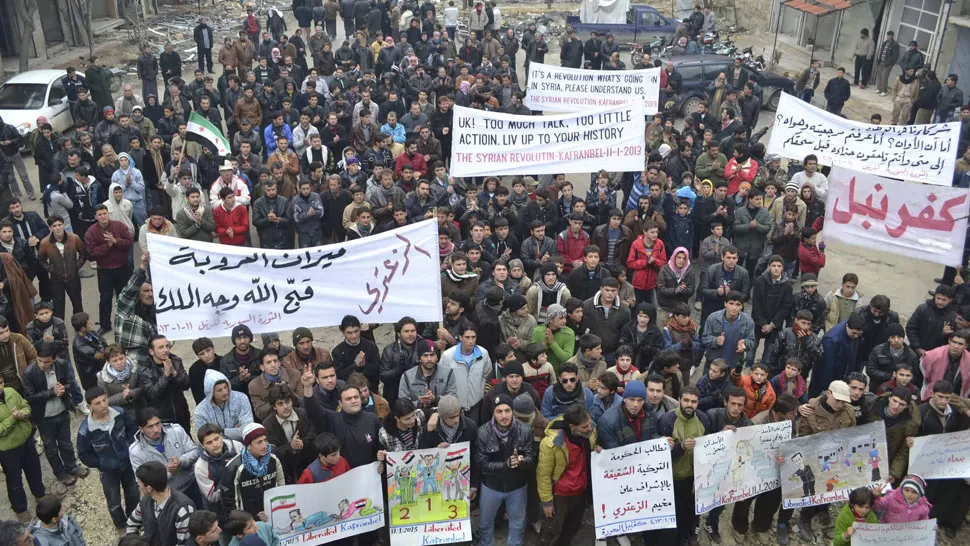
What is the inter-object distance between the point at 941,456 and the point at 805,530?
50.1 inches

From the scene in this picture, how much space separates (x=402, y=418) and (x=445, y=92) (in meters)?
11.5

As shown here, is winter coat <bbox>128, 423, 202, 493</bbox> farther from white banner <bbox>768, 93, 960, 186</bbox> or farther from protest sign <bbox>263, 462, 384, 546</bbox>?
white banner <bbox>768, 93, 960, 186</bbox>

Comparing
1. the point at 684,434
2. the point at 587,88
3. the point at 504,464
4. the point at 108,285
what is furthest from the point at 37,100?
the point at 684,434

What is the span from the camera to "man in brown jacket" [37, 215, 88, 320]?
1002cm

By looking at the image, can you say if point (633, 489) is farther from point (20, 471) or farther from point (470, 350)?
point (20, 471)

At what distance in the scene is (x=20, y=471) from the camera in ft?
25.1

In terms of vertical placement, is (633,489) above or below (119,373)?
below

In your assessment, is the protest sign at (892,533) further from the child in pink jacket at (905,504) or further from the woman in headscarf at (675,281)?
the woman in headscarf at (675,281)

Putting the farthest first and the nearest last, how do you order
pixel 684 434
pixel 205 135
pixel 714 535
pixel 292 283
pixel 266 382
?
pixel 205 135 < pixel 292 283 < pixel 714 535 < pixel 266 382 < pixel 684 434

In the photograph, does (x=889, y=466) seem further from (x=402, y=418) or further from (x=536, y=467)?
(x=402, y=418)

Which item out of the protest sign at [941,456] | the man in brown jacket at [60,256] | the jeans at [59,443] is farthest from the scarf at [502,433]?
the man in brown jacket at [60,256]

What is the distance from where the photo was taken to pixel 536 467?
22.9ft

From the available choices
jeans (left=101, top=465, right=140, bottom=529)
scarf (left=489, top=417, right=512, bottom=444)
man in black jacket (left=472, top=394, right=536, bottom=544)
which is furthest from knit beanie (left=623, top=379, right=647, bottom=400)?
jeans (left=101, top=465, right=140, bottom=529)

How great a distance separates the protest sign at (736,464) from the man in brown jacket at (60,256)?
7.23 metres
